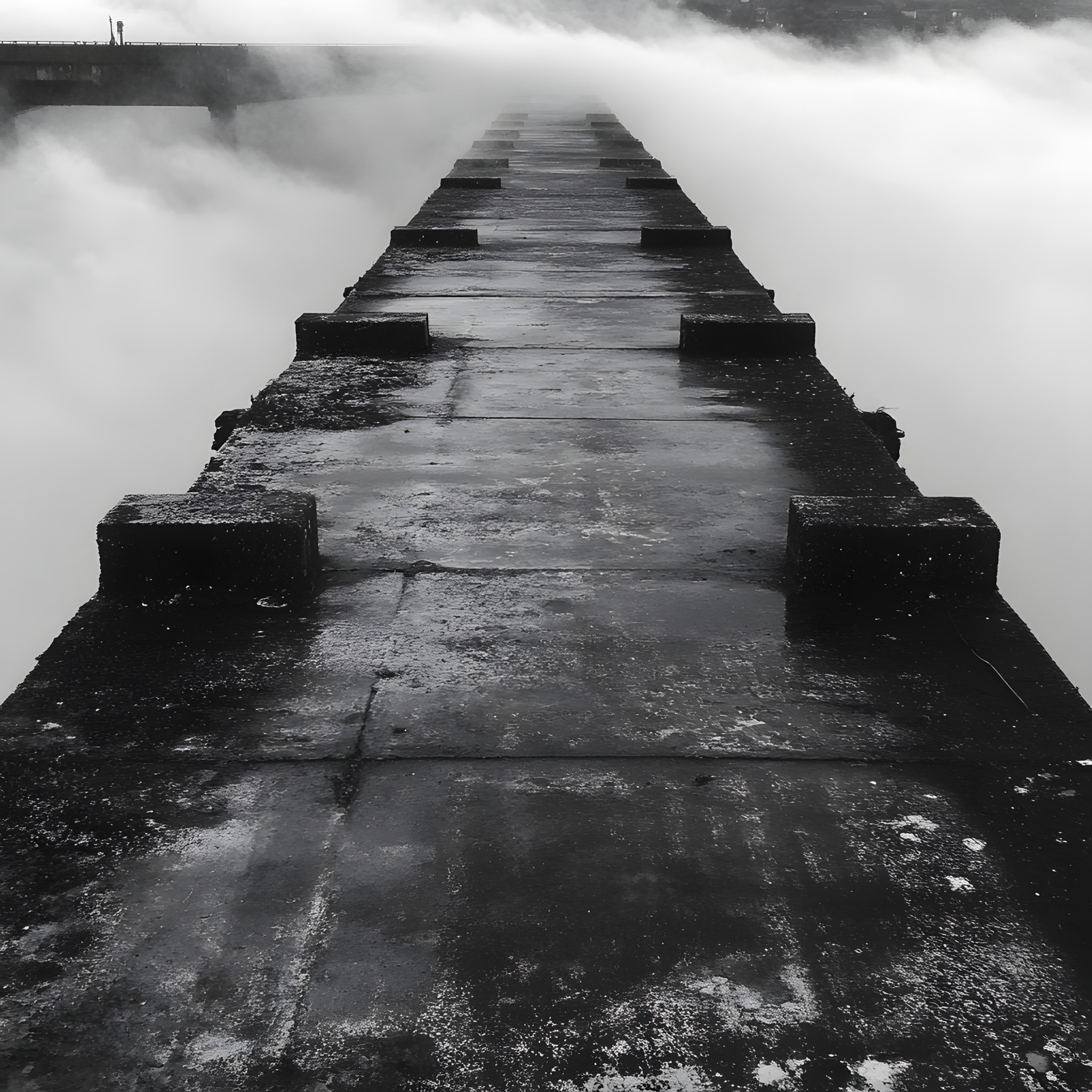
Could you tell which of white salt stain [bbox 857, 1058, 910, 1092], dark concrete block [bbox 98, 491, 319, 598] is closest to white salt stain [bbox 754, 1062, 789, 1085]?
white salt stain [bbox 857, 1058, 910, 1092]

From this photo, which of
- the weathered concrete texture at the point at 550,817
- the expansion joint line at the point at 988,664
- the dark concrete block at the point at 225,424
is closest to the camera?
the weathered concrete texture at the point at 550,817

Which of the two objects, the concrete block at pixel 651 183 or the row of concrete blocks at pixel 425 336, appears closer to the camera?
the row of concrete blocks at pixel 425 336

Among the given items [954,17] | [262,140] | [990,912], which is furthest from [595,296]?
[954,17]

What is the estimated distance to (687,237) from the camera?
11.2 m

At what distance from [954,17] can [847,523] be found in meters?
110

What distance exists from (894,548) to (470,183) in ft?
40.5

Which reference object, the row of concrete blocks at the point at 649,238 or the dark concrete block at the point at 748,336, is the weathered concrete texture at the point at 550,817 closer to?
the dark concrete block at the point at 748,336

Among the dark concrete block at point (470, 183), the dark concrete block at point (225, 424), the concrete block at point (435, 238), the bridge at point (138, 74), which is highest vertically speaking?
the bridge at point (138, 74)

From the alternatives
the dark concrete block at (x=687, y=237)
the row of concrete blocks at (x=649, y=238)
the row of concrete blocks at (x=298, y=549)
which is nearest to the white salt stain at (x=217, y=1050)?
the row of concrete blocks at (x=298, y=549)

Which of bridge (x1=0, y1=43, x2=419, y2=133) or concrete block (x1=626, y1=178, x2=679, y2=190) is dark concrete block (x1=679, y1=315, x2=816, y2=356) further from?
bridge (x1=0, y1=43, x2=419, y2=133)

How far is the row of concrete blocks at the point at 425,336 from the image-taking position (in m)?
7.31

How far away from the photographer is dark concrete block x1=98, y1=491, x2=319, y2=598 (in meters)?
4.00

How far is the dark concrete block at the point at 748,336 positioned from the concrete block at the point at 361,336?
1481mm

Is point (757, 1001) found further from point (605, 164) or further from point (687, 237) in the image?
point (605, 164)
